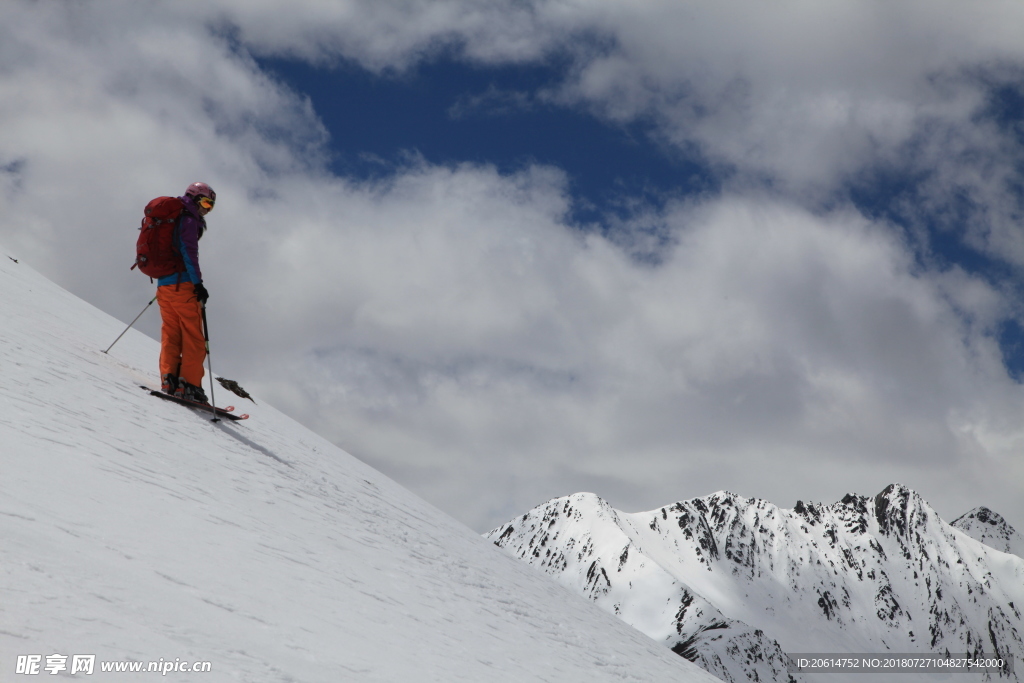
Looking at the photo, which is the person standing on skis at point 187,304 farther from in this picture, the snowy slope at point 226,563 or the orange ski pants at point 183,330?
the snowy slope at point 226,563

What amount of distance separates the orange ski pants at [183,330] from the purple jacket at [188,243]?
0.12 metres

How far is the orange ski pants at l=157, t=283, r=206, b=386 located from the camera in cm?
998

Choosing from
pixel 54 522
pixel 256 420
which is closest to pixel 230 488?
pixel 54 522

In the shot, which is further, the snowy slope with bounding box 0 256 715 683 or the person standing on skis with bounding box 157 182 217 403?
the person standing on skis with bounding box 157 182 217 403

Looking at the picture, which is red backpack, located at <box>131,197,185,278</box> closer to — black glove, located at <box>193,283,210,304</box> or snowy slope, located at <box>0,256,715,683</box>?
black glove, located at <box>193,283,210,304</box>

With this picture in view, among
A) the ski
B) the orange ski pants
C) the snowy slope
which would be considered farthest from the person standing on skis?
the snowy slope

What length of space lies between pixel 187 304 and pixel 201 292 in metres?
0.26

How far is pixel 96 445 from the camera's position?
5.86m

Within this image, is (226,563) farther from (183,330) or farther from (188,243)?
(188,243)

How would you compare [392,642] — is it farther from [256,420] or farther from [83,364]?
[256,420]

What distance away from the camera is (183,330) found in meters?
10.1

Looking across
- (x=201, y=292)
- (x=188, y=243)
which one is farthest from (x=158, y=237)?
(x=201, y=292)

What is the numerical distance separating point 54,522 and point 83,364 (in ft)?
18.3

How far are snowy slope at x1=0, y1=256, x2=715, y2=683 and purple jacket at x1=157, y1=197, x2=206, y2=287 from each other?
4.90 ft
